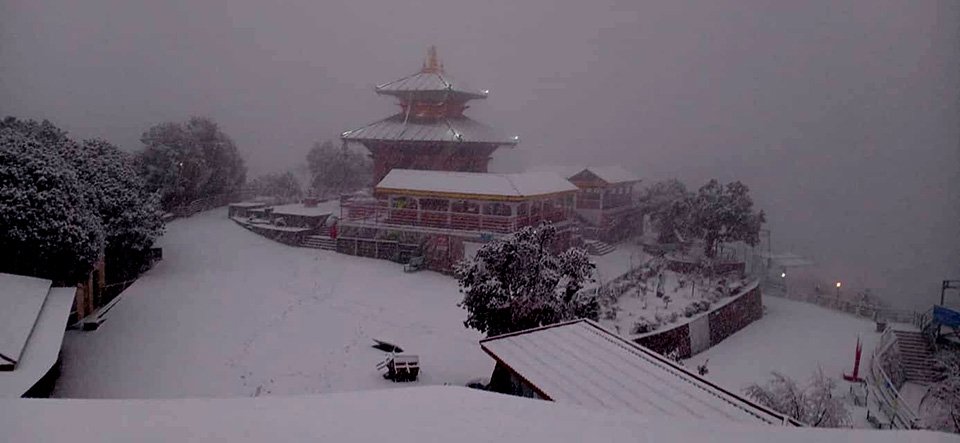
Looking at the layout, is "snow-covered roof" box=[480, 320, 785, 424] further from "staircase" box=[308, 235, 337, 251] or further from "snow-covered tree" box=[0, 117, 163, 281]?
"staircase" box=[308, 235, 337, 251]

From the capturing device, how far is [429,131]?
11.3 meters

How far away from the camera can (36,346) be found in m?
3.83

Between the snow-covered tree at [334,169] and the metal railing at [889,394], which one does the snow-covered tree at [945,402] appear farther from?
the snow-covered tree at [334,169]

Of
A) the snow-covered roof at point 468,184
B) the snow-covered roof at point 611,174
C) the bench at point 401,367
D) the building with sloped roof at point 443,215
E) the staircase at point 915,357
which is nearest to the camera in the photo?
the bench at point 401,367

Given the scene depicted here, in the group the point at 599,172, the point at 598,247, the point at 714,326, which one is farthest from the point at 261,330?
the point at 599,172

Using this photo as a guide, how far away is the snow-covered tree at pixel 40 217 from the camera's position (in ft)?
16.3

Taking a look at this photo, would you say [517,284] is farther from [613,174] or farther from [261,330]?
[613,174]

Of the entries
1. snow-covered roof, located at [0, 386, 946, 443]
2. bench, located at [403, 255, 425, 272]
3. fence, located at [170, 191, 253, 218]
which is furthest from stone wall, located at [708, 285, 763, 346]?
fence, located at [170, 191, 253, 218]

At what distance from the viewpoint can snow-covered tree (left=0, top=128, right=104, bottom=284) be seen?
4980 millimetres

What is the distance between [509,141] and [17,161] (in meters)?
8.28

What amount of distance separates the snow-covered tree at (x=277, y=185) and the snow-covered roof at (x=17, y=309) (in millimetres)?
6298

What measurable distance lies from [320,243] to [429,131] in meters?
3.49

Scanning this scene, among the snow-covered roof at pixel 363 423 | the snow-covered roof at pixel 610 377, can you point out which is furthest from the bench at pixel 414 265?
the snow-covered roof at pixel 363 423

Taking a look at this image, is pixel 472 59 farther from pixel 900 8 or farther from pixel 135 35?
pixel 900 8
